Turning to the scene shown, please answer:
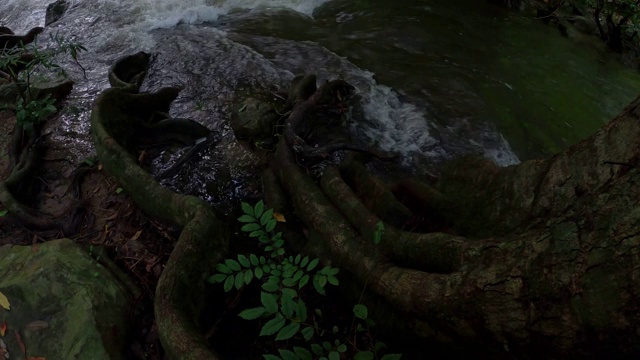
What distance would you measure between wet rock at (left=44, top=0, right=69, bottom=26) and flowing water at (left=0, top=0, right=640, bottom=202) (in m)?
0.20

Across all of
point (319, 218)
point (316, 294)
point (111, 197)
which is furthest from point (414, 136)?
point (111, 197)

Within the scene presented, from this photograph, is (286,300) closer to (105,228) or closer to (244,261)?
(244,261)

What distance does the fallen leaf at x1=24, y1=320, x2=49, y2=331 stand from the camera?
3002 millimetres

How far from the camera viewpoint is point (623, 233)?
170 centimetres

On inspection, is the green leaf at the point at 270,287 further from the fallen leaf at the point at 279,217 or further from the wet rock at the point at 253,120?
the wet rock at the point at 253,120

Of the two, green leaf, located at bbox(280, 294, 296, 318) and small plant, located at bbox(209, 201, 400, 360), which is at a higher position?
green leaf, located at bbox(280, 294, 296, 318)

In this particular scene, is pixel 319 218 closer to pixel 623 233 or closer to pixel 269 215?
pixel 269 215

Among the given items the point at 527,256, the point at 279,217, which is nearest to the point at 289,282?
the point at 527,256

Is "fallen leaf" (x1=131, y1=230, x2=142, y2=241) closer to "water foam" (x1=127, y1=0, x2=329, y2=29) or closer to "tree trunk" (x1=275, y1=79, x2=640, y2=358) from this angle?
"tree trunk" (x1=275, y1=79, x2=640, y2=358)

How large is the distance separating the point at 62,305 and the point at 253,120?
2.67 metres

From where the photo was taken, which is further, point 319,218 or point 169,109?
point 169,109

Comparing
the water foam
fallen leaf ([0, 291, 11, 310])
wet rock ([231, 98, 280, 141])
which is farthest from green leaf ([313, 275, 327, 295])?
the water foam

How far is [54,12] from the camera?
28.3ft

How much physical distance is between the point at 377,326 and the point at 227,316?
3.74ft
